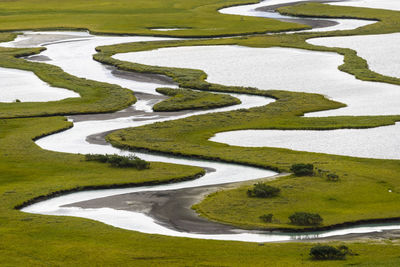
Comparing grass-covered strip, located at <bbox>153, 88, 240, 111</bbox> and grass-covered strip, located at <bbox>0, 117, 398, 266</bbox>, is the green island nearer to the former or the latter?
grass-covered strip, located at <bbox>0, 117, 398, 266</bbox>

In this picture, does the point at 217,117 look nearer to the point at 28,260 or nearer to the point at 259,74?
the point at 259,74

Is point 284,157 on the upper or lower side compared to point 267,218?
lower

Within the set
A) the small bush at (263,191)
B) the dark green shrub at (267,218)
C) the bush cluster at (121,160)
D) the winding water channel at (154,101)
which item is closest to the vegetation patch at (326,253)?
the winding water channel at (154,101)

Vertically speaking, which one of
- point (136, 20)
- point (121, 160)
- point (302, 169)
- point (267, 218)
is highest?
point (267, 218)

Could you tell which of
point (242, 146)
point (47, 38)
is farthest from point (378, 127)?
point (47, 38)

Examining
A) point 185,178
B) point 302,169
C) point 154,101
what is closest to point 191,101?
point 154,101

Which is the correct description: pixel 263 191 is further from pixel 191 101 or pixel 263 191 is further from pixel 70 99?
pixel 70 99
